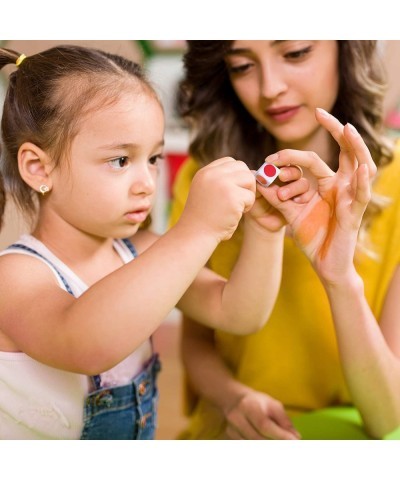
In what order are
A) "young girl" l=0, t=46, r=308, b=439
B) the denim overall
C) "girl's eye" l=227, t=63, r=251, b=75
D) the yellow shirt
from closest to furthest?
"young girl" l=0, t=46, r=308, b=439 → the denim overall → "girl's eye" l=227, t=63, r=251, b=75 → the yellow shirt

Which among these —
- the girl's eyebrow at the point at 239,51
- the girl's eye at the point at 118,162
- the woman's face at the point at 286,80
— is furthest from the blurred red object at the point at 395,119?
the girl's eye at the point at 118,162

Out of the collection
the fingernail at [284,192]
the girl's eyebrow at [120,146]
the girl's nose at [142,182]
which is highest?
the girl's eyebrow at [120,146]

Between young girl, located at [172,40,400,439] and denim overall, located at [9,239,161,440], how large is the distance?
0.13 metres

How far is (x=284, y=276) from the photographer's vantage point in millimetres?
872

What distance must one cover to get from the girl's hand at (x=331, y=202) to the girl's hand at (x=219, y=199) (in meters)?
0.06

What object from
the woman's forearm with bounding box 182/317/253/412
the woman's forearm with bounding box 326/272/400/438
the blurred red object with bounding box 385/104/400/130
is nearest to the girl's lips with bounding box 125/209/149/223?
the woman's forearm with bounding box 326/272/400/438

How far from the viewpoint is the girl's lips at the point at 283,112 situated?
771 mm

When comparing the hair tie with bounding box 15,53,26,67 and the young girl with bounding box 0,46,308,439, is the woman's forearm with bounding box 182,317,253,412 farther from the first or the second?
the hair tie with bounding box 15,53,26,67

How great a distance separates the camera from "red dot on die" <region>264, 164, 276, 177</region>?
0.61 meters

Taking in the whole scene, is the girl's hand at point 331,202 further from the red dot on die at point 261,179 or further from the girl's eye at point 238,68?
the girl's eye at point 238,68

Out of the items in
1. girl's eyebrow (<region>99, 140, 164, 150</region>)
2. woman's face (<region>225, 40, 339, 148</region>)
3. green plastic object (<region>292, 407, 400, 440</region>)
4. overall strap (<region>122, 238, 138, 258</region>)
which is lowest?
green plastic object (<region>292, 407, 400, 440</region>)

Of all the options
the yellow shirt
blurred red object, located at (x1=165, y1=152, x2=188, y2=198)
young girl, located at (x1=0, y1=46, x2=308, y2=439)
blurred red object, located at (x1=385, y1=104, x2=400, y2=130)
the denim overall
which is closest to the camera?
young girl, located at (x1=0, y1=46, x2=308, y2=439)

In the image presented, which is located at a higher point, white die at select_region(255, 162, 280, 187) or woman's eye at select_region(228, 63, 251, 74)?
woman's eye at select_region(228, 63, 251, 74)
